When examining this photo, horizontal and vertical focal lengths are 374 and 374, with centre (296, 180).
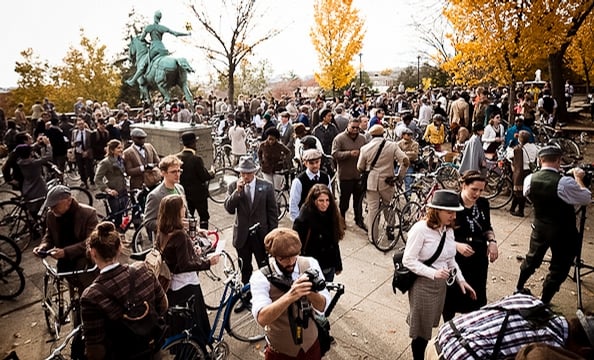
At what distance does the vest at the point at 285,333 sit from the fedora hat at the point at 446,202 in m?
1.34

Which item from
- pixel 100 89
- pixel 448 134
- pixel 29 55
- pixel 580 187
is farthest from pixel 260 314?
pixel 29 55

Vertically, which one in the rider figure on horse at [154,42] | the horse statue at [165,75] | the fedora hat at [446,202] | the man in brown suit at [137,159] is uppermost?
the rider figure on horse at [154,42]

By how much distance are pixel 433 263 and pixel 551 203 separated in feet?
7.38

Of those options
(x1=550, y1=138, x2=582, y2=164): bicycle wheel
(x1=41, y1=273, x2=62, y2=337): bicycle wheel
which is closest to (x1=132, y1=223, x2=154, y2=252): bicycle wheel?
(x1=41, y1=273, x2=62, y2=337): bicycle wheel

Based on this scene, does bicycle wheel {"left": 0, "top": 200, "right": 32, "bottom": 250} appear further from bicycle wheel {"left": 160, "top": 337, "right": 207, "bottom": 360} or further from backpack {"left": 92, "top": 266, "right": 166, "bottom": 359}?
backpack {"left": 92, "top": 266, "right": 166, "bottom": 359}

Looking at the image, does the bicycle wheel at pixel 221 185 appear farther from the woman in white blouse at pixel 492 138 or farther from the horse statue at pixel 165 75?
the woman in white blouse at pixel 492 138

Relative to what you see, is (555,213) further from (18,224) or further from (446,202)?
(18,224)

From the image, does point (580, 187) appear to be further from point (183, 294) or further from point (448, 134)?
point (448, 134)

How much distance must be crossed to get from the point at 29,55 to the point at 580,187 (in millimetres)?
35564

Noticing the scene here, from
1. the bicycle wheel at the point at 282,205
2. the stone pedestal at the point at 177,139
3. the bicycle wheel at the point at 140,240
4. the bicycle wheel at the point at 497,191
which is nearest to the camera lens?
the bicycle wheel at the point at 140,240

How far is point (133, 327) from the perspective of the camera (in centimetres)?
254

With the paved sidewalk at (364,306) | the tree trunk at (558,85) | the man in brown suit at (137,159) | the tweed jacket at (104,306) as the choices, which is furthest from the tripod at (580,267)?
the tree trunk at (558,85)

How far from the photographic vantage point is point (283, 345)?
242 cm

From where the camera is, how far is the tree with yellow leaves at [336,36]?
26438 mm
